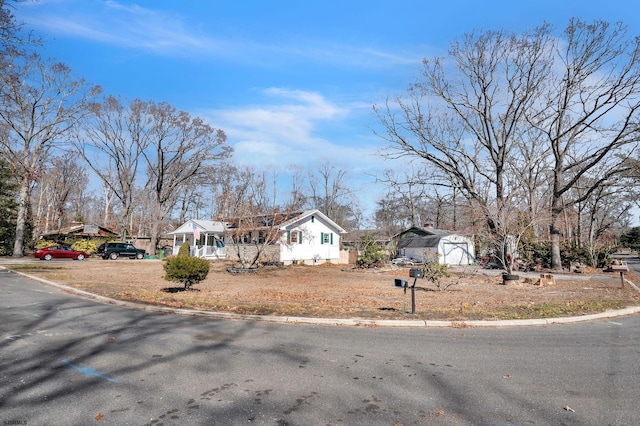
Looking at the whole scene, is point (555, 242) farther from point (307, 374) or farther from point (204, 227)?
point (204, 227)

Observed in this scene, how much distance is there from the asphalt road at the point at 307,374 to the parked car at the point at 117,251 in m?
34.3

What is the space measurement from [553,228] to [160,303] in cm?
2919

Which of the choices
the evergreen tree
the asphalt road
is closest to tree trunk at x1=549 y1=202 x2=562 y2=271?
the asphalt road

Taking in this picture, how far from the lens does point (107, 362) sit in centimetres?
548

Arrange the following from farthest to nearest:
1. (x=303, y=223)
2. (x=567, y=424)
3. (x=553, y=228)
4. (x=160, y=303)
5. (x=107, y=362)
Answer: (x=303, y=223) → (x=553, y=228) → (x=160, y=303) → (x=107, y=362) → (x=567, y=424)

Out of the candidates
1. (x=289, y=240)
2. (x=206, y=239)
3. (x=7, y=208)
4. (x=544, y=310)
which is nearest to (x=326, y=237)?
(x=289, y=240)

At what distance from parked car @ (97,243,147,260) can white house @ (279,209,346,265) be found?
58.3ft

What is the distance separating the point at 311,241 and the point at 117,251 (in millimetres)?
20279

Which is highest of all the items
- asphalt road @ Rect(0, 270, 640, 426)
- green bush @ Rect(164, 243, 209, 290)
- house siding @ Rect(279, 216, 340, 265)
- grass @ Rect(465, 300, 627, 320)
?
house siding @ Rect(279, 216, 340, 265)

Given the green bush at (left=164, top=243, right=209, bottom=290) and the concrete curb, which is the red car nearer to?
the green bush at (left=164, top=243, right=209, bottom=290)

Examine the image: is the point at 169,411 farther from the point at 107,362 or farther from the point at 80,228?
the point at 80,228

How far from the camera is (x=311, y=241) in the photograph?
116 feet

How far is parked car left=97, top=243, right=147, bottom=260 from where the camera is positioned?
39.2 m

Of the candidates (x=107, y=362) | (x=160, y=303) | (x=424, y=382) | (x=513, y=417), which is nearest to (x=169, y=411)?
(x=107, y=362)
